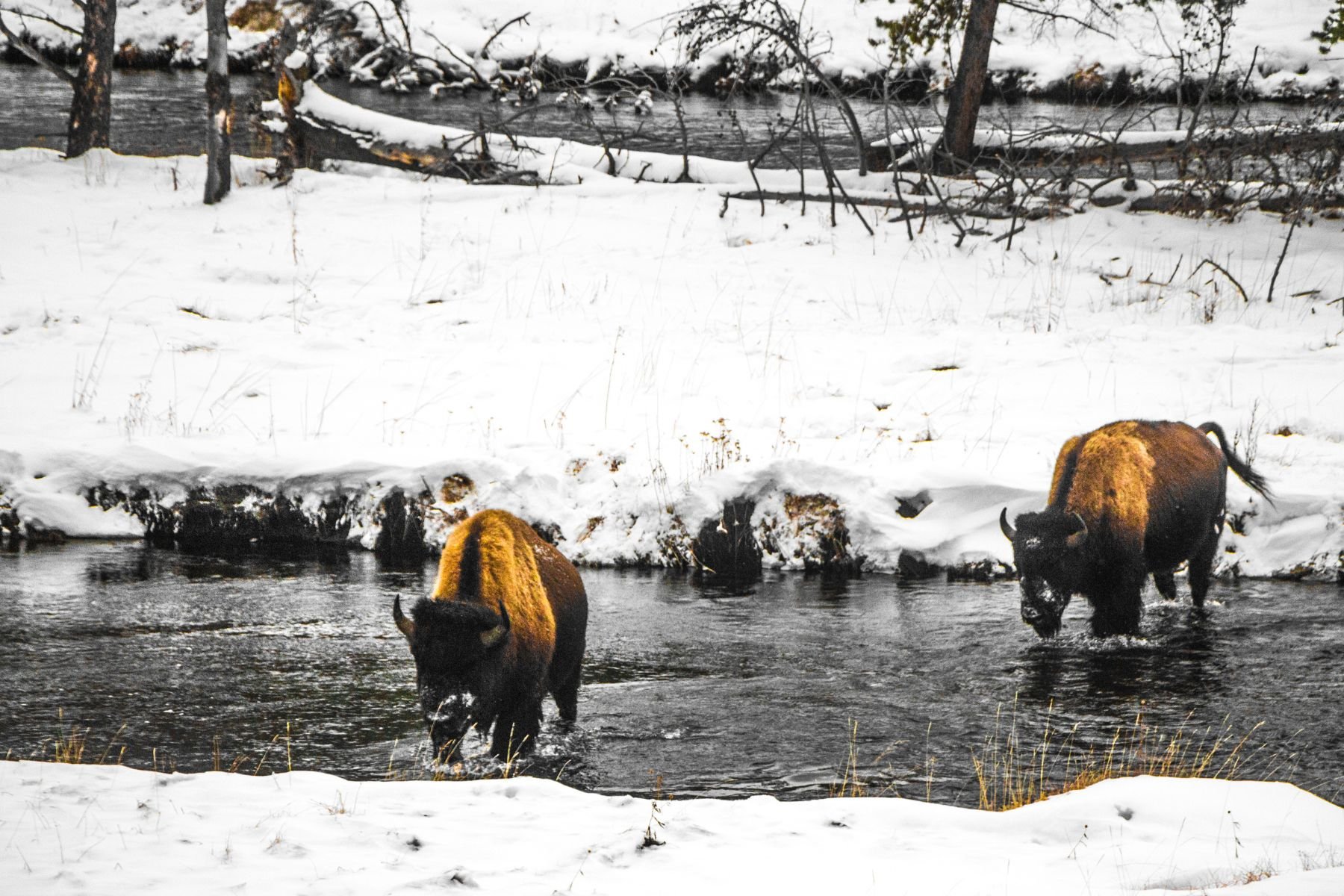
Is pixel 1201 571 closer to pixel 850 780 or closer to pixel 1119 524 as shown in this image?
pixel 1119 524

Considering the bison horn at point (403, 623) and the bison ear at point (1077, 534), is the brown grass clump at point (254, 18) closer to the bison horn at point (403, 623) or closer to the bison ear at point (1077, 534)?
the bison ear at point (1077, 534)

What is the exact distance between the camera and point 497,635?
16.2 feet

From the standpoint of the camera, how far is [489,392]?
12219mm

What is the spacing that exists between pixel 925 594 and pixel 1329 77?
33552mm

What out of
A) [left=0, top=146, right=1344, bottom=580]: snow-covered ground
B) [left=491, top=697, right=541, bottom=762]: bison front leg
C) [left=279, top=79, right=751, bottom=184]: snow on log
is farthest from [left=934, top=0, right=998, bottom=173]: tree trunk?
[left=491, top=697, right=541, bottom=762]: bison front leg

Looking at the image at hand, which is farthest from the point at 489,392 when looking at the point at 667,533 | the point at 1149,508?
the point at 1149,508

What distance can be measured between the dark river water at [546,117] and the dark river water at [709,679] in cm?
1139

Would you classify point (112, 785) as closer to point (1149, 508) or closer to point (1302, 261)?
point (1149, 508)

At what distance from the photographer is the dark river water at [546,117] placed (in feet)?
71.2

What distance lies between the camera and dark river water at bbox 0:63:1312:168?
21688 mm

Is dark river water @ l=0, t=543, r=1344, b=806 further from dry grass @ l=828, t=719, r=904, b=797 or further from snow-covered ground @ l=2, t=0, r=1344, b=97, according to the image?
snow-covered ground @ l=2, t=0, r=1344, b=97

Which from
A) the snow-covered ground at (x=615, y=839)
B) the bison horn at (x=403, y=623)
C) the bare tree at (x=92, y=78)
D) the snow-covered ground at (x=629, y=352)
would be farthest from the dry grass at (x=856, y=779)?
the bare tree at (x=92, y=78)

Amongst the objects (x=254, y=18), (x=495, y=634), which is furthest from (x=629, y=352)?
(x=254, y=18)

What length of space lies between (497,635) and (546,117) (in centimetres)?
2302
